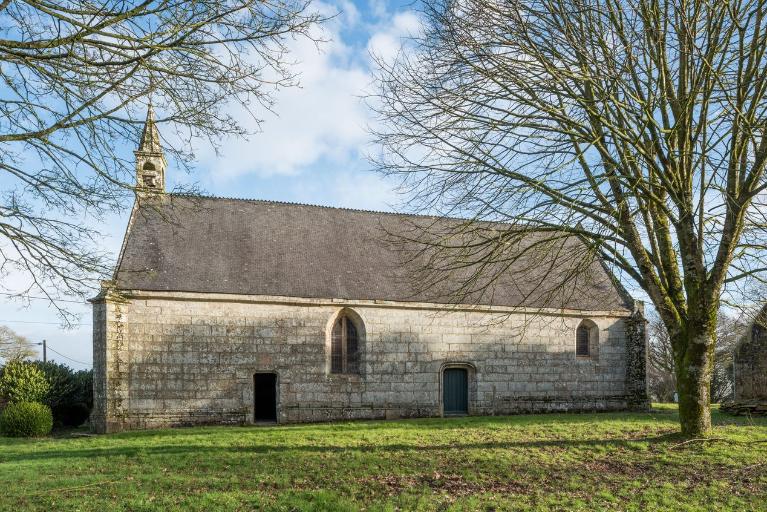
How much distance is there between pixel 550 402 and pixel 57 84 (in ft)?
58.4

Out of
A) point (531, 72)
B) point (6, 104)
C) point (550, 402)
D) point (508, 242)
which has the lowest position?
point (550, 402)

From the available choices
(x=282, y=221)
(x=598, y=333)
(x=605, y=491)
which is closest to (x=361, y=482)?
(x=605, y=491)

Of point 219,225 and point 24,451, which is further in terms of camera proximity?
point 219,225

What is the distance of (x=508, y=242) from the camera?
1067cm

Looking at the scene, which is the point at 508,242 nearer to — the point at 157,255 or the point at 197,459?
the point at 197,459

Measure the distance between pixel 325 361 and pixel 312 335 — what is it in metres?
0.89

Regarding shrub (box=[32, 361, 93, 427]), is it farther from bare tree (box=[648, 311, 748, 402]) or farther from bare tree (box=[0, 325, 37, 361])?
bare tree (box=[648, 311, 748, 402])

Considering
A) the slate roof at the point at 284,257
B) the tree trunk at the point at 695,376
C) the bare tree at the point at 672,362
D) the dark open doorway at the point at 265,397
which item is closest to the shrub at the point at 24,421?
the slate roof at the point at 284,257

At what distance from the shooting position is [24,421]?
52.8ft

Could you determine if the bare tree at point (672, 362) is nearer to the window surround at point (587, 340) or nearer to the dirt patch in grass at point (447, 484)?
the window surround at point (587, 340)

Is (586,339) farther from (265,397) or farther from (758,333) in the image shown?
(265,397)

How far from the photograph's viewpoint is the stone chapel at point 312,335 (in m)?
16.5

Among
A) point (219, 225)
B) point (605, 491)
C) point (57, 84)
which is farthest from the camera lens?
point (219, 225)

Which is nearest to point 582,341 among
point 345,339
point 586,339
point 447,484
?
point 586,339
